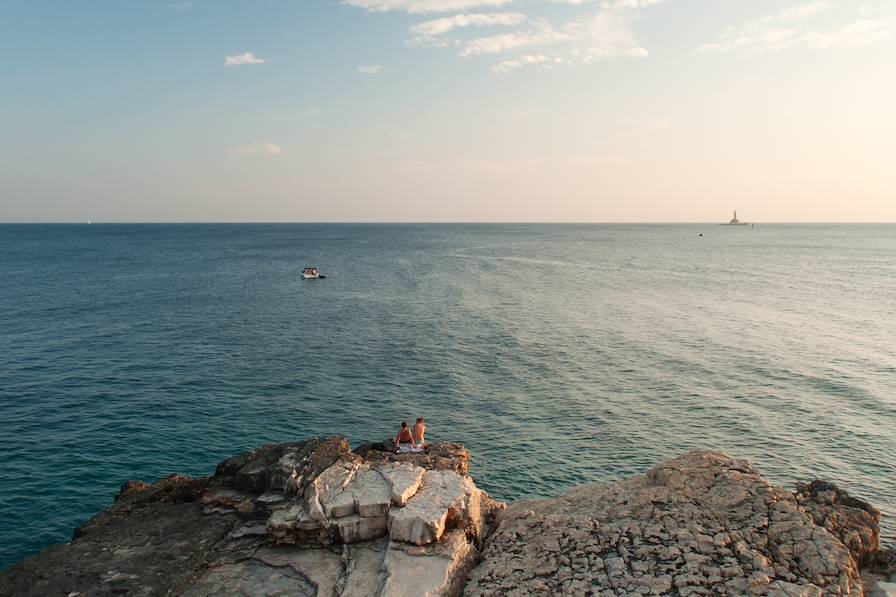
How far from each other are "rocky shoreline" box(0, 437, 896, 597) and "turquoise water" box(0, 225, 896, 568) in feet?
24.1

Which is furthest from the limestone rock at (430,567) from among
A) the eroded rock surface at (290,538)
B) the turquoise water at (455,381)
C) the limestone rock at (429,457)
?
the turquoise water at (455,381)

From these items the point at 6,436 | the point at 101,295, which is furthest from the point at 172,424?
the point at 101,295

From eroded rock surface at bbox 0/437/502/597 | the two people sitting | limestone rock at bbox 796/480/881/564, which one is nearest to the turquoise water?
eroded rock surface at bbox 0/437/502/597

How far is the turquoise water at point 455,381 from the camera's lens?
29125mm

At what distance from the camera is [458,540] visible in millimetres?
16469

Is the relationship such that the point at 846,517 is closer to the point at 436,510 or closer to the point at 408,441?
the point at 436,510

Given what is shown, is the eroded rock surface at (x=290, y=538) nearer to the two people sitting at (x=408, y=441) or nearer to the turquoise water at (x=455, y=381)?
the two people sitting at (x=408, y=441)

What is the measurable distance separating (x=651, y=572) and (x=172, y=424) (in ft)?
93.7

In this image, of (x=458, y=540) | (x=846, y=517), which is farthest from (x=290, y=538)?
(x=846, y=517)

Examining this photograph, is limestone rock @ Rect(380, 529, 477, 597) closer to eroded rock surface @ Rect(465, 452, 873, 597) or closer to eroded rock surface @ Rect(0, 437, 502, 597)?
eroded rock surface @ Rect(0, 437, 502, 597)

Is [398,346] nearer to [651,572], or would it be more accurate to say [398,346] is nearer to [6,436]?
[6,436]

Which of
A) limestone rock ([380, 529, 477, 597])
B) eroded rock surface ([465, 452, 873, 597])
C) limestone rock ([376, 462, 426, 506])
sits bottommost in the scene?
limestone rock ([380, 529, 477, 597])

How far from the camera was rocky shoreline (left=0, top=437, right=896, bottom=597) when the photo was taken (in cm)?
1447

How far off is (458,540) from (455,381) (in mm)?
25330
